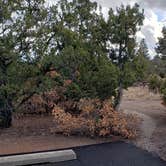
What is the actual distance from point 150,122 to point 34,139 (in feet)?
18.1

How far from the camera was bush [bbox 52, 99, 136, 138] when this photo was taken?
500 inches

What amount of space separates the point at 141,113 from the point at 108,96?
16.0 ft

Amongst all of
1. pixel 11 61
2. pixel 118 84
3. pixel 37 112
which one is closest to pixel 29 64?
pixel 11 61

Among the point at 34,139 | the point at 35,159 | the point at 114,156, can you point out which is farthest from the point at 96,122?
the point at 35,159

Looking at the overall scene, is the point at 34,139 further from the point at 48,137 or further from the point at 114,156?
the point at 114,156

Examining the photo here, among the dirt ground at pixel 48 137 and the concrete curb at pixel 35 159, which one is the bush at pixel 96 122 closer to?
the dirt ground at pixel 48 137

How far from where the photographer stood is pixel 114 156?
10.1 m

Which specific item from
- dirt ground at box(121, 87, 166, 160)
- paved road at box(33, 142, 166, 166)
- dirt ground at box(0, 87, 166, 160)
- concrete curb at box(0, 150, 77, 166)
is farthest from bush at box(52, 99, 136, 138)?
concrete curb at box(0, 150, 77, 166)

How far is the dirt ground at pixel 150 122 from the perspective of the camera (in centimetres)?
1129

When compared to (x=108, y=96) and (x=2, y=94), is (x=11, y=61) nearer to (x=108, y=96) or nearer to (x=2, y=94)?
(x=2, y=94)

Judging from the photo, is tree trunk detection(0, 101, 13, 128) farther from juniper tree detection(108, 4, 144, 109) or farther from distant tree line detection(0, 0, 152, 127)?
juniper tree detection(108, 4, 144, 109)

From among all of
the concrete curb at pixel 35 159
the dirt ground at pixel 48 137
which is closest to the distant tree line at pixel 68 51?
the dirt ground at pixel 48 137

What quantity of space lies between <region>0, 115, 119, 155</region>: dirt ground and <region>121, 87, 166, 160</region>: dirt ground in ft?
4.04

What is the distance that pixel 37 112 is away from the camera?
17781 millimetres
